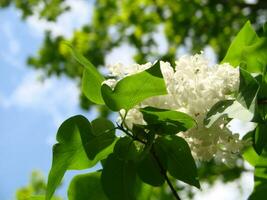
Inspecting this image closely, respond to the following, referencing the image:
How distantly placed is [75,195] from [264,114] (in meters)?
0.36

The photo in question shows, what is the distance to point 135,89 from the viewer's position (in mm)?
765

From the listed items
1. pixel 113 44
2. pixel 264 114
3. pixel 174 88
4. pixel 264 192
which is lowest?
pixel 264 192

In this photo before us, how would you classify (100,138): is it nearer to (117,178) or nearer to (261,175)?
(117,178)

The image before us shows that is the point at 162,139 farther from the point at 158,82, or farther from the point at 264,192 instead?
the point at 264,192

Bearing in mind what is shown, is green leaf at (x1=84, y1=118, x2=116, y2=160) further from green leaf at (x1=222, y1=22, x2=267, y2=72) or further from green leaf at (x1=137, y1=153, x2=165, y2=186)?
green leaf at (x1=222, y1=22, x2=267, y2=72)

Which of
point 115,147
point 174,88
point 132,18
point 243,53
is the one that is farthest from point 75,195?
point 132,18

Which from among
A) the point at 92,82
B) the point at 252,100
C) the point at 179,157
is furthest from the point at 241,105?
the point at 92,82

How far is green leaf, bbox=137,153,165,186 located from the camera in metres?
0.81

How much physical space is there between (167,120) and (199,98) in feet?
0.22

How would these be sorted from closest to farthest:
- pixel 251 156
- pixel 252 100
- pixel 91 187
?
pixel 252 100, pixel 91 187, pixel 251 156

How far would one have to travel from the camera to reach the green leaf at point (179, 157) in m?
0.80

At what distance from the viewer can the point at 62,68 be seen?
6.57 meters

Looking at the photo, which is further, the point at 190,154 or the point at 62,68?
the point at 62,68

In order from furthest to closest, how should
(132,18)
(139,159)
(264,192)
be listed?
(132,18) < (264,192) < (139,159)
